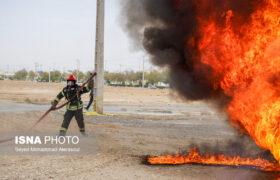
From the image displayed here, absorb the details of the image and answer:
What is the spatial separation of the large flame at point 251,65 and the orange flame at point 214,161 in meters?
0.54

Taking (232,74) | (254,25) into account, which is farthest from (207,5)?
(232,74)

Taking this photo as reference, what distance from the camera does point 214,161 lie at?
680 centimetres

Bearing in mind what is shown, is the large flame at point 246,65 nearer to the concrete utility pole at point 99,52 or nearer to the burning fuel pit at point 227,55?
the burning fuel pit at point 227,55

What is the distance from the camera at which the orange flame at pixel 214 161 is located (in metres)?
6.41

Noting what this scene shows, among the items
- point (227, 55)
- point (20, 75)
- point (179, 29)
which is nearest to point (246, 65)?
point (227, 55)

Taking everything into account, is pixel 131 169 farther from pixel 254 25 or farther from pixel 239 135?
pixel 254 25

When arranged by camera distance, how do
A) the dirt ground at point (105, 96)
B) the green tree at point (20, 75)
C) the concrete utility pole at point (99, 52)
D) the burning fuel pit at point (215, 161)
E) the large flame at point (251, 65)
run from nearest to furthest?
the large flame at point (251, 65) → the burning fuel pit at point (215, 161) → the concrete utility pole at point (99, 52) → the dirt ground at point (105, 96) → the green tree at point (20, 75)

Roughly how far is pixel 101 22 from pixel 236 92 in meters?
11.1

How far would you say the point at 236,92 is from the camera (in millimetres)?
6352

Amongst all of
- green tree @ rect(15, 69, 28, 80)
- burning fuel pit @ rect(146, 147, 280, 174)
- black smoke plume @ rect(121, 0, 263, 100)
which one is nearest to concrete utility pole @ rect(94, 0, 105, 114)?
Result: black smoke plume @ rect(121, 0, 263, 100)

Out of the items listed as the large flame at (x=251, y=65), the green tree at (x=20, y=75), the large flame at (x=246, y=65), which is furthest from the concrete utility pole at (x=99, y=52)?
the green tree at (x=20, y=75)

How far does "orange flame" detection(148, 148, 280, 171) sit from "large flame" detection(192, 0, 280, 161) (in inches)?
21.1

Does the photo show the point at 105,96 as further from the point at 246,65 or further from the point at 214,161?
the point at 246,65

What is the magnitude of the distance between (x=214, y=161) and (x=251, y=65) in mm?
2299
